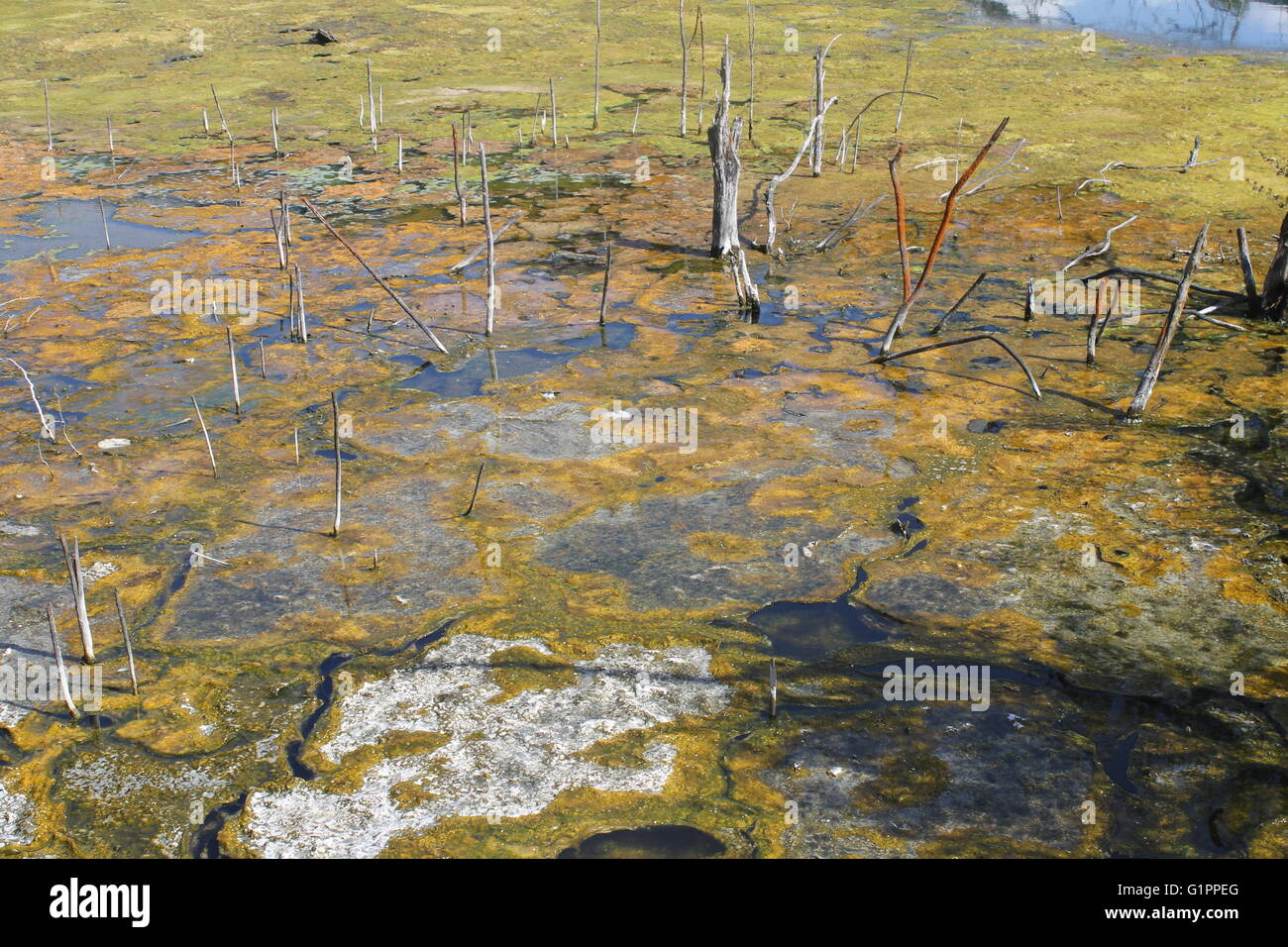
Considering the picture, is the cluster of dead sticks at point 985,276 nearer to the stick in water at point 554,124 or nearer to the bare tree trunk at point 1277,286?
the bare tree trunk at point 1277,286

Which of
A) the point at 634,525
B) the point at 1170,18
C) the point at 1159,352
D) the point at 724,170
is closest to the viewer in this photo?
the point at 634,525

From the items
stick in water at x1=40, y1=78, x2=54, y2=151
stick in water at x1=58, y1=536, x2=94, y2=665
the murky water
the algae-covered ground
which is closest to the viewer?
the algae-covered ground

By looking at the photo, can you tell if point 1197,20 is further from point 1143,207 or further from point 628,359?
point 628,359

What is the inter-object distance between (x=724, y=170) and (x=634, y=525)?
331 cm

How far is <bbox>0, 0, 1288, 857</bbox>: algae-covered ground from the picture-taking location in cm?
300

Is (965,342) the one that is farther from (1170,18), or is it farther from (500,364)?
(1170,18)

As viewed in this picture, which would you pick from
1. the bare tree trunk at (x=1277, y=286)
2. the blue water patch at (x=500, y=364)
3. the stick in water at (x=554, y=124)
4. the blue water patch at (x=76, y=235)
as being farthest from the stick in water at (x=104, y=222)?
the bare tree trunk at (x=1277, y=286)

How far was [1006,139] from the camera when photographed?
9.72 metres

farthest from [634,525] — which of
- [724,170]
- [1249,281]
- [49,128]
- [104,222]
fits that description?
[49,128]

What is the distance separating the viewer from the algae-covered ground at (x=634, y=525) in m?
3.00

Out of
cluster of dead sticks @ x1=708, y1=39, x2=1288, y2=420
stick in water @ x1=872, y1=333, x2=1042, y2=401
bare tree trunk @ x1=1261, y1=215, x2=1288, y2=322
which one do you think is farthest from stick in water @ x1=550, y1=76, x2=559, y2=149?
bare tree trunk @ x1=1261, y1=215, x2=1288, y2=322

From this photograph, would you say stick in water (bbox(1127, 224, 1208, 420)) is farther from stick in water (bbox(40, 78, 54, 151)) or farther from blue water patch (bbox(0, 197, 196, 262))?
stick in water (bbox(40, 78, 54, 151))

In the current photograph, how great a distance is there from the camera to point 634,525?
4297 millimetres

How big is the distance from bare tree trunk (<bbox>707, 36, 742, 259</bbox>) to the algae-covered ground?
228 millimetres
